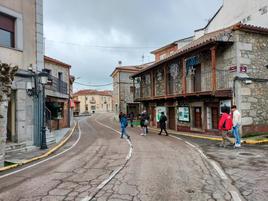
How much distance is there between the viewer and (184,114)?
21250 mm

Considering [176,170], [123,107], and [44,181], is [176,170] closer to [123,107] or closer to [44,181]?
[44,181]

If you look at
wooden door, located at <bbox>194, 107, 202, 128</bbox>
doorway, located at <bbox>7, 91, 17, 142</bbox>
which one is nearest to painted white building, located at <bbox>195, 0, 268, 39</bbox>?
wooden door, located at <bbox>194, 107, 202, 128</bbox>

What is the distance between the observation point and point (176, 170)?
7555 millimetres

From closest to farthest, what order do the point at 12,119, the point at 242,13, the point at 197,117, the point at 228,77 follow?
the point at 12,119
the point at 228,77
the point at 197,117
the point at 242,13

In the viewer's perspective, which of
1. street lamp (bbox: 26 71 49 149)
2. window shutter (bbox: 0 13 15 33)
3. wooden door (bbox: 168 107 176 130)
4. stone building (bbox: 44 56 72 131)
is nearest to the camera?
window shutter (bbox: 0 13 15 33)

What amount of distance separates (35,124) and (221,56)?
37.1 ft

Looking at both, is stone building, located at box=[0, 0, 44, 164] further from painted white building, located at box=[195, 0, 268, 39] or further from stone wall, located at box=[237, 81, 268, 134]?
painted white building, located at box=[195, 0, 268, 39]

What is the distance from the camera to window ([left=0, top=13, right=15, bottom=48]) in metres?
11.8

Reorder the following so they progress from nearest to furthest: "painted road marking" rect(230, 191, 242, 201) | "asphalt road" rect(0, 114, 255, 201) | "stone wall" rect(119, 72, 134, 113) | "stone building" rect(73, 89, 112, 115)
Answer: "painted road marking" rect(230, 191, 242, 201) < "asphalt road" rect(0, 114, 255, 201) < "stone wall" rect(119, 72, 134, 113) < "stone building" rect(73, 89, 112, 115)

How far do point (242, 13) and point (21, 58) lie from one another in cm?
1653

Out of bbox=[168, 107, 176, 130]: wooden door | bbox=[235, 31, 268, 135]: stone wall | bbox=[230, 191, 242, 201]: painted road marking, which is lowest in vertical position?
bbox=[230, 191, 242, 201]: painted road marking

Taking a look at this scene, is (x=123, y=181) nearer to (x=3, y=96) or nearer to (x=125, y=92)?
(x=3, y=96)

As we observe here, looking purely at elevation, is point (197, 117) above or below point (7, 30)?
below

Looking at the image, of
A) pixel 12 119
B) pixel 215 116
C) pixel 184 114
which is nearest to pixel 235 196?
pixel 12 119
